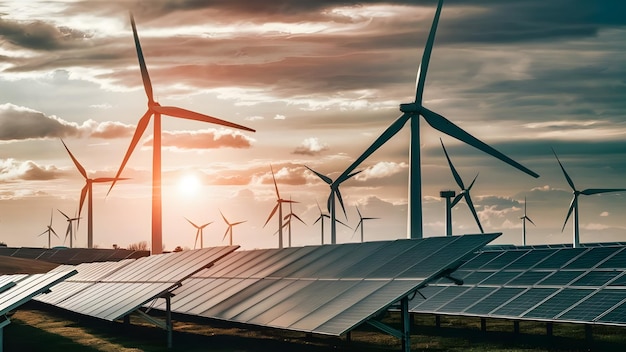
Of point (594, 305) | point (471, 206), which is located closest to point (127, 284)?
point (594, 305)

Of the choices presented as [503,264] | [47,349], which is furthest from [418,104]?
[47,349]

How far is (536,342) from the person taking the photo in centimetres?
4012

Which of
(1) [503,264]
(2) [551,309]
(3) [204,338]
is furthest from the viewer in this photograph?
(1) [503,264]

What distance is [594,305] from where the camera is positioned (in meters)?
37.9

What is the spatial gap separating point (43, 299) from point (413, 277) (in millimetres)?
39380

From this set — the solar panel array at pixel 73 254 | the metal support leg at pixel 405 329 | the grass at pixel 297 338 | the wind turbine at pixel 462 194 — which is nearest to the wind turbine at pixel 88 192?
the solar panel array at pixel 73 254

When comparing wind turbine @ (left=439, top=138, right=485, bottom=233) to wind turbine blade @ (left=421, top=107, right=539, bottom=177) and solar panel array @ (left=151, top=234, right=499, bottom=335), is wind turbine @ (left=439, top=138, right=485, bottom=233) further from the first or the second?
solar panel array @ (left=151, top=234, right=499, bottom=335)

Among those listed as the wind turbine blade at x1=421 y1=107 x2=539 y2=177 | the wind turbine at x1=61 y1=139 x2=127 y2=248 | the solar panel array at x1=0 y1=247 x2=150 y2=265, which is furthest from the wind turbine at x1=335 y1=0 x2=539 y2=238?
the solar panel array at x1=0 y1=247 x2=150 y2=265

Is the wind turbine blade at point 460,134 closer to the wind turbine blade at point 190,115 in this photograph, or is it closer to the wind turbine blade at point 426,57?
the wind turbine blade at point 426,57

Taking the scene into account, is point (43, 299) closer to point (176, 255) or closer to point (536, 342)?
point (176, 255)

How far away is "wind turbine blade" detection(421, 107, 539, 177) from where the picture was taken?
6294 cm

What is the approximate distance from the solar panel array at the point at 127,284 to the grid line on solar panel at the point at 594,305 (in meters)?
16.8

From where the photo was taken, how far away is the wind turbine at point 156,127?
87125 mm

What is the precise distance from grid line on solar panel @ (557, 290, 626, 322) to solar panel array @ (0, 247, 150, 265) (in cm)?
12600
